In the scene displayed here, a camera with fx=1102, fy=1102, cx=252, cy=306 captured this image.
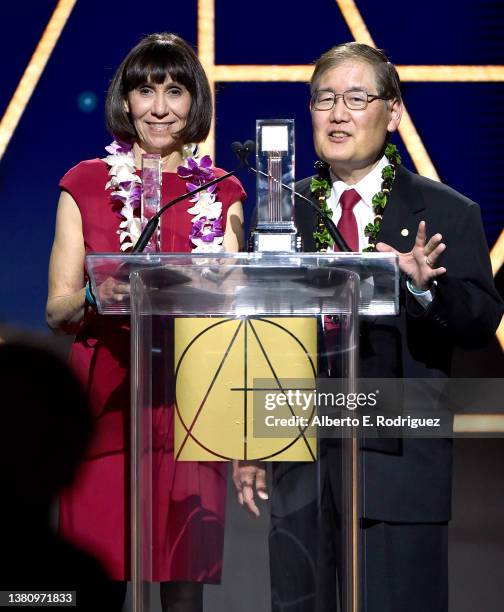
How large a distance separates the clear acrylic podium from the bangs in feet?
2.87

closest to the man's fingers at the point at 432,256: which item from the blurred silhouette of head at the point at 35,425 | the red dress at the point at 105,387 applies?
the red dress at the point at 105,387

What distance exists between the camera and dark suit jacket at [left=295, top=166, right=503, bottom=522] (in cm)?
215

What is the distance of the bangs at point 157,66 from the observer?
2.43 metres

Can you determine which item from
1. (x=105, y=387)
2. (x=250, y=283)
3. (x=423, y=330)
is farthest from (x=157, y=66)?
(x=250, y=283)

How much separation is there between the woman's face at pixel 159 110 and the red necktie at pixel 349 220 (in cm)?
41

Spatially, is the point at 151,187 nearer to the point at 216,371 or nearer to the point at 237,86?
the point at 216,371

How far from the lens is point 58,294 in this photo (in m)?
2.38

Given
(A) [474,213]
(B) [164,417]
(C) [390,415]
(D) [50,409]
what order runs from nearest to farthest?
(B) [164,417] < (C) [390,415] < (A) [474,213] < (D) [50,409]

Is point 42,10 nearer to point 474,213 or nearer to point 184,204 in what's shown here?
point 184,204

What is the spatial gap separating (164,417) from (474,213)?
99cm

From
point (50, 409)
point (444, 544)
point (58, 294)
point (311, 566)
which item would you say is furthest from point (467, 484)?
point (311, 566)

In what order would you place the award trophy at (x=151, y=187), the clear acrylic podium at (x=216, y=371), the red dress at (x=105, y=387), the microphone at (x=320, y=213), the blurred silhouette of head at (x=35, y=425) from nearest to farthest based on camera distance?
the clear acrylic podium at (x=216, y=371)
the microphone at (x=320, y=213)
the award trophy at (x=151, y=187)
the red dress at (x=105, y=387)
the blurred silhouette of head at (x=35, y=425)

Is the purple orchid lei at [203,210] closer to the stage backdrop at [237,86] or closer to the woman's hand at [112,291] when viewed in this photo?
the woman's hand at [112,291]

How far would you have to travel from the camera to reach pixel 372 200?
2.38 metres
